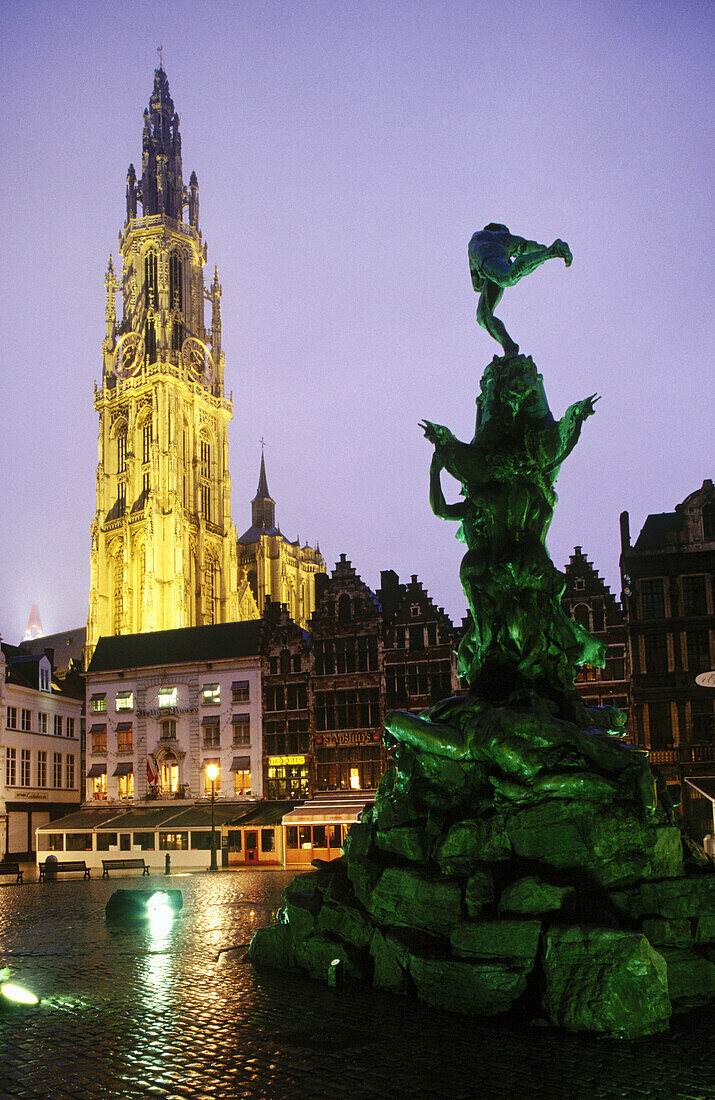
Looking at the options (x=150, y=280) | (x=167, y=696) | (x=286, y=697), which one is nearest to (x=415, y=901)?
(x=286, y=697)

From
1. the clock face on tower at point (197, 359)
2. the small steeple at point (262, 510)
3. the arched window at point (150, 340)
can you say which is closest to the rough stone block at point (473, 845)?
the arched window at point (150, 340)

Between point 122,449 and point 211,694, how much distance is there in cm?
5730

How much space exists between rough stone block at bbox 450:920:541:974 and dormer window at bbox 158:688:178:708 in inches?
1629

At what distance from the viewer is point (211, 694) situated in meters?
49.9

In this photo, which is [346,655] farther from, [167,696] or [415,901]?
[415,901]

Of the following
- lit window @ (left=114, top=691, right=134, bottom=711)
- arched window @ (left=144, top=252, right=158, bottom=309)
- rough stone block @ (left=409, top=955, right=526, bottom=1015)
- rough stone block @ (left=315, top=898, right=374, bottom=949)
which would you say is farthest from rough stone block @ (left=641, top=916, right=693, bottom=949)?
arched window @ (left=144, top=252, right=158, bottom=309)

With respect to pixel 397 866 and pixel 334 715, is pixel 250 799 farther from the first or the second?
pixel 397 866

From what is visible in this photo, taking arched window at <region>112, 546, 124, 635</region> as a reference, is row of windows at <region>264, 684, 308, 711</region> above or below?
below

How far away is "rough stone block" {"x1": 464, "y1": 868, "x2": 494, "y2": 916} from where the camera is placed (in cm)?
1095

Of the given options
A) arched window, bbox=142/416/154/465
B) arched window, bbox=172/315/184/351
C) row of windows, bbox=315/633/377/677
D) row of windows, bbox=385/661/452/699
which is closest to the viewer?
row of windows, bbox=385/661/452/699

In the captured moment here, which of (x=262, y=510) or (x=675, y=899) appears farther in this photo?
(x=262, y=510)

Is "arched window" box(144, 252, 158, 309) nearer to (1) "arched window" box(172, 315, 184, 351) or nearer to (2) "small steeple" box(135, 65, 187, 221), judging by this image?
(1) "arched window" box(172, 315, 184, 351)

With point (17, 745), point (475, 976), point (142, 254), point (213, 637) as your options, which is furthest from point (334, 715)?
point (142, 254)

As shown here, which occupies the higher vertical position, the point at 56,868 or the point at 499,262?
the point at 499,262
